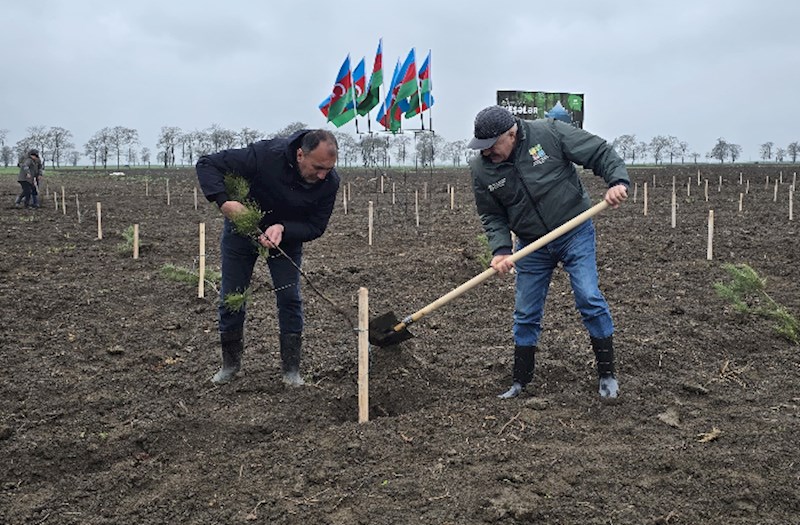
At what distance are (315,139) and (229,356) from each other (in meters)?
1.70

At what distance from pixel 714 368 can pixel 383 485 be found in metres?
2.90

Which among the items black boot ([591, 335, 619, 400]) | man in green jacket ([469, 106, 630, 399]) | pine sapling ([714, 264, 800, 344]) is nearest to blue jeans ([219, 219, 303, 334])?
man in green jacket ([469, 106, 630, 399])

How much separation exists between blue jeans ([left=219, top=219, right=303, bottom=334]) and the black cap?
144 centimetres

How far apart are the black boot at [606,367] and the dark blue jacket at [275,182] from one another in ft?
6.55

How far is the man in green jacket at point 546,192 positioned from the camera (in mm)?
4020

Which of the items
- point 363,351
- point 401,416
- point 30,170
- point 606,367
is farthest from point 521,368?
point 30,170

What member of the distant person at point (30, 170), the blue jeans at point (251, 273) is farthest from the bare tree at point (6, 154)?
the blue jeans at point (251, 273)

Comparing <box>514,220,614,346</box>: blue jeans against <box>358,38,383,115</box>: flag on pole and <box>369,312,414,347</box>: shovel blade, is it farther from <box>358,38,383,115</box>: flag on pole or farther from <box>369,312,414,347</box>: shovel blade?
<box>358,38,383,115</box>: flag on pole

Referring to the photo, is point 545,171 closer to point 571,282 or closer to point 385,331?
point 571,282

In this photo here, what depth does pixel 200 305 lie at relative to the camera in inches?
281

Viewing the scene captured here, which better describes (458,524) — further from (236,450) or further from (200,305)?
(200,305)

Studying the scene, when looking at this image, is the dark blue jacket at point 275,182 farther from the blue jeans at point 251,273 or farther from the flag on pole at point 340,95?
the flag on pole at point 340,95

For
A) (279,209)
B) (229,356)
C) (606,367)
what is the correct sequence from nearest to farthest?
(606,367), (279,209), (229,356)

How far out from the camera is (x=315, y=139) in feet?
13.5
